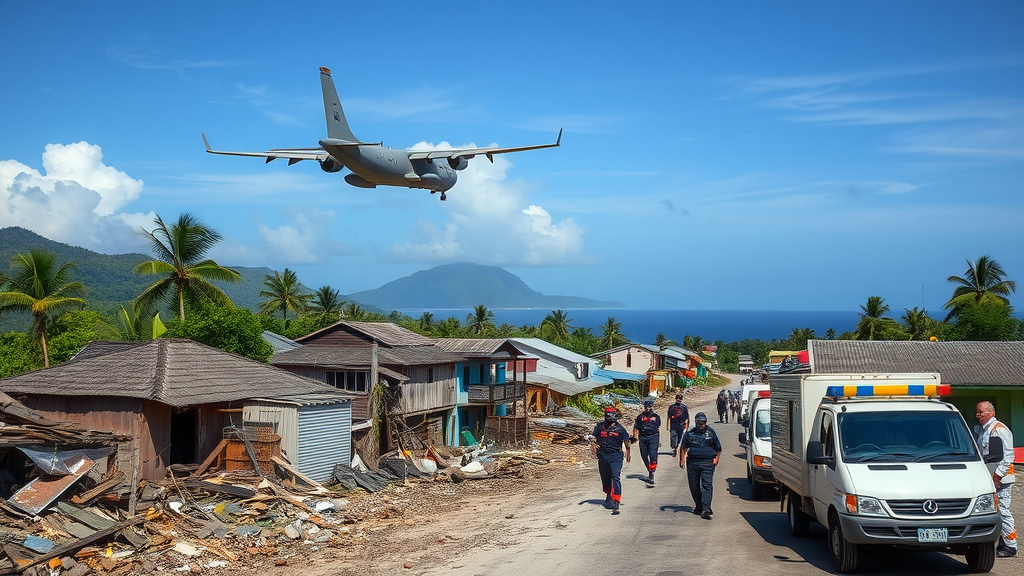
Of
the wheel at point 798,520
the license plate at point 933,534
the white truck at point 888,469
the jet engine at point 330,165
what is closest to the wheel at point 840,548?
the white truck at point 888,469

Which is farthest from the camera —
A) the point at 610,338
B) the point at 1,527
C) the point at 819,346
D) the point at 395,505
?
the point at 610,338

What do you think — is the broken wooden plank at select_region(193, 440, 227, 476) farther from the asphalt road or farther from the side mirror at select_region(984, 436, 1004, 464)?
the side mirror at select_region(984, 436, 1004, 464)

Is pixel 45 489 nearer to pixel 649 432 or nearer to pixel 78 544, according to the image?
pixel 78 544

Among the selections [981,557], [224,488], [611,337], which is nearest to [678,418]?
[224,488]

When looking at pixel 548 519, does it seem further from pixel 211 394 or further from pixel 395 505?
pixel 211 394

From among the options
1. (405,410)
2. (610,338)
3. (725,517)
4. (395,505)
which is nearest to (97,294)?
(610,338)

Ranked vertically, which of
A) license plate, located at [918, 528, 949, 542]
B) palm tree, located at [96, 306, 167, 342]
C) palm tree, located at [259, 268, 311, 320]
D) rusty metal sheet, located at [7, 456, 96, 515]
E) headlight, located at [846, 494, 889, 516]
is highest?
palm tree, located at [259, 268, 311, 320]

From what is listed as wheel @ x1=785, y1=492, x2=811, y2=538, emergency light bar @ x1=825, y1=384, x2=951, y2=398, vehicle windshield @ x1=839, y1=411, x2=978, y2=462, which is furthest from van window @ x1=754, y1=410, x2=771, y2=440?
vehicle windshield @ x1=839, y1=411, x2=978, y2=462
